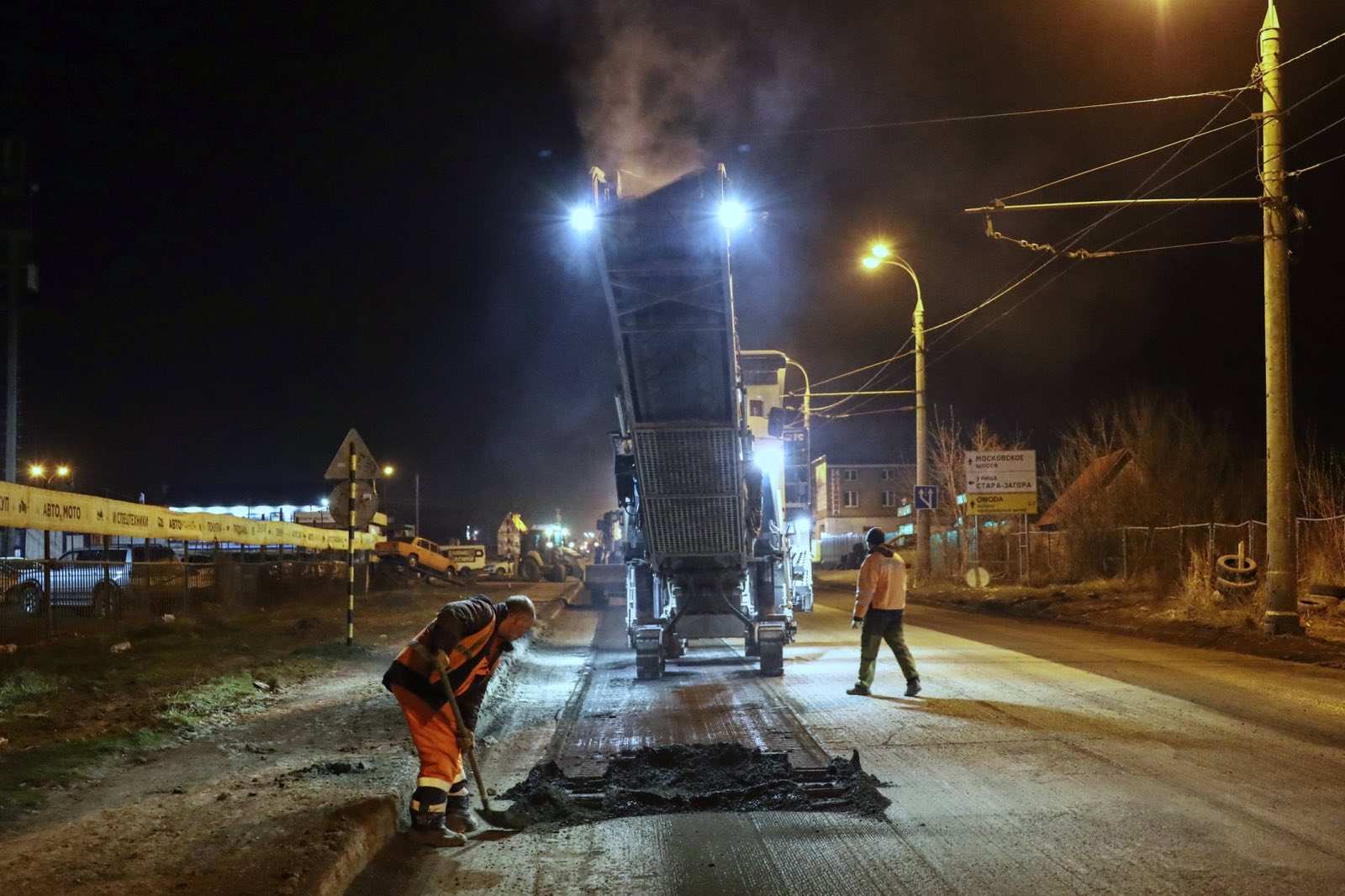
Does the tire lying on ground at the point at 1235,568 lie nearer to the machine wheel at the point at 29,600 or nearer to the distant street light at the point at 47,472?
the machine wheel at the point at 29,600

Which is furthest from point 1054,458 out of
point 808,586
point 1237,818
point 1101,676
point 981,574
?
point 1237,818

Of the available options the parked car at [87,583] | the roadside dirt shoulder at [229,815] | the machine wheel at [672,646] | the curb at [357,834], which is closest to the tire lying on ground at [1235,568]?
the machine wheel at [672,646]

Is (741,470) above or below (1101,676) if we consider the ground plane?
above

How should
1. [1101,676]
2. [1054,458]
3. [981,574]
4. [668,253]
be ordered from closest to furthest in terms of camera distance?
[668,253]
[1101,676]
[981,574]
[1054,458]

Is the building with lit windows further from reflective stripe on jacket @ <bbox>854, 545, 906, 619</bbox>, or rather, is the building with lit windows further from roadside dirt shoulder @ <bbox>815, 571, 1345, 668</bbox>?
reflective stripe on jacket @ <bbox>854, 545, 906, 619</bbox>

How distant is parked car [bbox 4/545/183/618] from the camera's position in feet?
56.8

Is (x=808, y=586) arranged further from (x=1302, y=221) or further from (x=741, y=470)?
(x=1302, y=221)

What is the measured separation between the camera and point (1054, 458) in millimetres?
38000

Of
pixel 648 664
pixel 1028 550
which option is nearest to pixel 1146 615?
pixel 1028 550

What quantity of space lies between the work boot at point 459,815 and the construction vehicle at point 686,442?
5830 mm

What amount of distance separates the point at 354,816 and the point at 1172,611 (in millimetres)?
19697

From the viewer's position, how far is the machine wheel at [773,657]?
14016mm

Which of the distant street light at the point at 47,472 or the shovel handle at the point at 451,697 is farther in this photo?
the distant street light at the point at 47,472

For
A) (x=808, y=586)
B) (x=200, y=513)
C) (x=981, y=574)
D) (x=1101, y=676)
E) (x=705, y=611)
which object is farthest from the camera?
(x=981, y=574)
